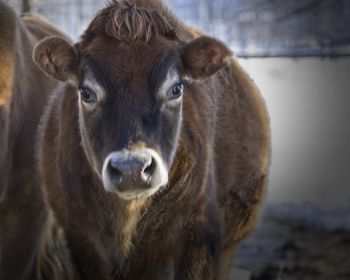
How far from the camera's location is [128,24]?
360 cm

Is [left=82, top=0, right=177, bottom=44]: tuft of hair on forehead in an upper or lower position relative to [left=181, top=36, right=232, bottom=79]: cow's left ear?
upper

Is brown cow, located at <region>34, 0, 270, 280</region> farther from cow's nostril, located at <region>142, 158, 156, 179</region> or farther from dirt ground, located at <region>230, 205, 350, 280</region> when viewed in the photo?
dirt ground, located at <region>230, 205, 350, 280</region>

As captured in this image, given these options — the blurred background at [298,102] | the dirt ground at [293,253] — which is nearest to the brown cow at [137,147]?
the dirt ground at [293,253]

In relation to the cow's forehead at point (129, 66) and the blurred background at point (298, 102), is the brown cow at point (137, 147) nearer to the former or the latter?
the cow's forehead at point (129, 66)

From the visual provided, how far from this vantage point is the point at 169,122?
3584mm

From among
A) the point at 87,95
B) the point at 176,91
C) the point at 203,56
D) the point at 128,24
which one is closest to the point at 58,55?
the point at 87,95

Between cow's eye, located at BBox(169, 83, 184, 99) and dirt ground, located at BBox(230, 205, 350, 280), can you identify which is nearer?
cow's eye, located at BBox(169, 83, 184, 99)

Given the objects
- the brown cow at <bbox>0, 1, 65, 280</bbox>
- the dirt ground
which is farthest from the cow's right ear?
the dirt ground

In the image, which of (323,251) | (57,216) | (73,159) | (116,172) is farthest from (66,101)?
(323,251)

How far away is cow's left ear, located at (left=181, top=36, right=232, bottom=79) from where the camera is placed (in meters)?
3.69

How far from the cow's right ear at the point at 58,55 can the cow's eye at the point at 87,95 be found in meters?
0.15

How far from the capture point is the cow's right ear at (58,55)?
3.64 m

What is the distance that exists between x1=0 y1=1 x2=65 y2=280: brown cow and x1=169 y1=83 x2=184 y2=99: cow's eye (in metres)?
1.35

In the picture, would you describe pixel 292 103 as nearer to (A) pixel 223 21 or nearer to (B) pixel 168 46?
(A) pixel 223 21
